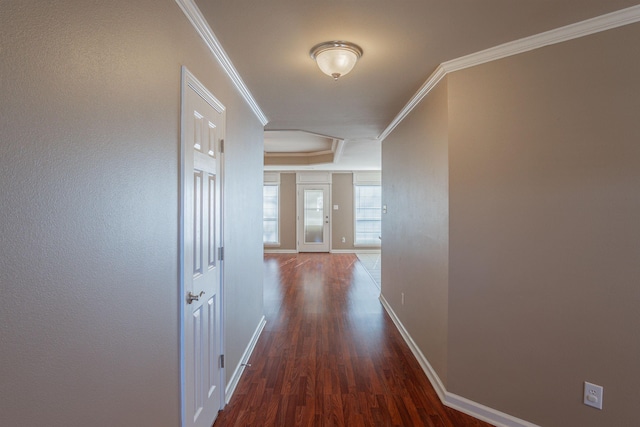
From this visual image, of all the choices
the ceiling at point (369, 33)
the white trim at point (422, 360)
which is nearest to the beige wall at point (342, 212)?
the white trim at point (422, 360)

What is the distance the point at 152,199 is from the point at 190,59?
32.9 inches

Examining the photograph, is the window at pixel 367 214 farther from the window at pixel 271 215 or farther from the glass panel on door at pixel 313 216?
the window at pixel 271 215

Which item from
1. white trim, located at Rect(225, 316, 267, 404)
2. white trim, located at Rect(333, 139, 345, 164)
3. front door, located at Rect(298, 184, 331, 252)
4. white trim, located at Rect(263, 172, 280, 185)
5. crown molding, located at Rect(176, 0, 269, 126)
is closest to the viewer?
crown molding, located at Rect(176, 0, 269, 126)

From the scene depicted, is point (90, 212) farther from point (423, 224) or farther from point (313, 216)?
point (313, 216)

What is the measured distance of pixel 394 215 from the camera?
159 inches

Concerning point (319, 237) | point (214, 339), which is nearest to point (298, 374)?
point (214, 339)

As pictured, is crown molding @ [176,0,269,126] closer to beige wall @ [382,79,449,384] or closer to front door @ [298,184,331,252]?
beige wall @ [382,79,449,384]

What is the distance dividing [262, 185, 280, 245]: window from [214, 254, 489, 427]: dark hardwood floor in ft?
15.9

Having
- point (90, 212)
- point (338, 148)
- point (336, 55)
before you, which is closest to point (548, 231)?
point (336, 55)

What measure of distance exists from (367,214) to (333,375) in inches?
282

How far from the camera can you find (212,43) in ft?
6.27

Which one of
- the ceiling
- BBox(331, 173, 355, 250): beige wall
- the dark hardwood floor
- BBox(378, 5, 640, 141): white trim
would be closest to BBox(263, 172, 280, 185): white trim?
BBox(331, 173, 355, 250): beige wall

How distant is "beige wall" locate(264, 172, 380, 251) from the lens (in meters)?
9.42

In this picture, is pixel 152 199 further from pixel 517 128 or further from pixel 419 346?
pixel 419 346
